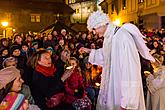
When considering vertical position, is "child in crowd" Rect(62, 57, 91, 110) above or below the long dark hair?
below

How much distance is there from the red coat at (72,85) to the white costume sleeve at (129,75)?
259cm

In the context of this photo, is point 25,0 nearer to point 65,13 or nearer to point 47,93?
point 65,13

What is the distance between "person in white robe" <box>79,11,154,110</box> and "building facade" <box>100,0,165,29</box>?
2026 cm

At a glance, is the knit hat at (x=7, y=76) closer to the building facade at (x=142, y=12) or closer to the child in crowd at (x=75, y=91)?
the child in crowd at (x=75, y=91)

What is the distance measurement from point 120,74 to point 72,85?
268 centimetres

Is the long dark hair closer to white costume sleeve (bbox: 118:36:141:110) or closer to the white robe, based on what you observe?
the white robe

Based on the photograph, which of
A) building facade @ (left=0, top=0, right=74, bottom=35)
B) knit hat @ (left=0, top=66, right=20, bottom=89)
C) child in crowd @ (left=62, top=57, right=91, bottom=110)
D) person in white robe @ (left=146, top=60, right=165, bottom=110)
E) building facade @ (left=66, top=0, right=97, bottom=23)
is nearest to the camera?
knit hat @ (left=0, top=66, right=20, bottom=89)

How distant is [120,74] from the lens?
4.05m

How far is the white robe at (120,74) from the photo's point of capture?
387cm

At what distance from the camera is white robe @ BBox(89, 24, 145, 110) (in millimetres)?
3866

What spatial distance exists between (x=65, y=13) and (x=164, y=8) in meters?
19.9

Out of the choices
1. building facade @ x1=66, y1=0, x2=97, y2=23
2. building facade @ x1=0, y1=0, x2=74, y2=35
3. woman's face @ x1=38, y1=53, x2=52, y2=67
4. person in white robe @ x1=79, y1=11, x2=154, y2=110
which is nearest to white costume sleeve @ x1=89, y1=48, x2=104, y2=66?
person in white robe @ x1=79, y1=11, x2=154, y2=110

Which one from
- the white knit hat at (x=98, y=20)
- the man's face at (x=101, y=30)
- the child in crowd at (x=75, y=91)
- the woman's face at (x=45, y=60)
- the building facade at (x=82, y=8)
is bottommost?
the child in crowd at (x=75, y=91)

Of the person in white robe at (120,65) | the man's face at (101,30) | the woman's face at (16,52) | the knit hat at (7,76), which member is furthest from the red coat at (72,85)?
the woman's face at (16,52)
